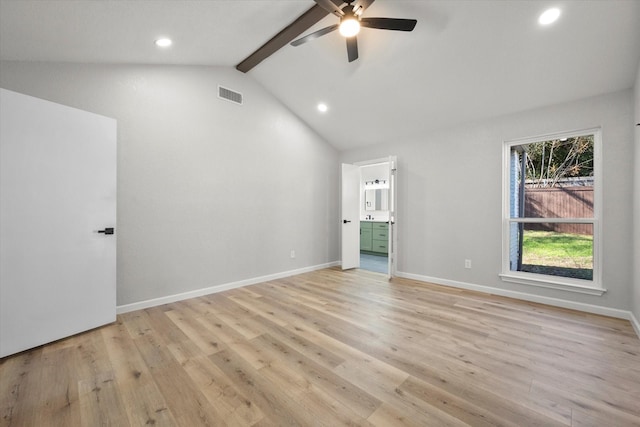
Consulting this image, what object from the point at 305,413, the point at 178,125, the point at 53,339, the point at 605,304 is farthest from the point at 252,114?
the point at 605,304

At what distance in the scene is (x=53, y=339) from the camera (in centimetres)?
236

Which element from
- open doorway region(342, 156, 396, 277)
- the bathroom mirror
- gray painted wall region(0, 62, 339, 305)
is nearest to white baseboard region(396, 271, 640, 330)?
open doorway region(342, 156, 396, 277)

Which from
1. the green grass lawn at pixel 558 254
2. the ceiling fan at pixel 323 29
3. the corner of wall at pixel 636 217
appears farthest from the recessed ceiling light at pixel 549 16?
the green grass lawn at pixel 558 254

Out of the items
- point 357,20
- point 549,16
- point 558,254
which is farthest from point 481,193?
point 357,20

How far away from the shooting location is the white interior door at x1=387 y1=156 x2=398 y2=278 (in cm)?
451

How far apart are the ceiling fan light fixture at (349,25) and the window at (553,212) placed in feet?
8.72

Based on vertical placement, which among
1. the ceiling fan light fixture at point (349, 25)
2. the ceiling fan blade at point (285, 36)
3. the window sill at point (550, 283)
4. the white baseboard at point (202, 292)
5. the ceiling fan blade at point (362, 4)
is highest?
the ceiling fan blade at point (285, 36)

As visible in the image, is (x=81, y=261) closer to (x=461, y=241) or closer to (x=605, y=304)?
(x=461, y=241)

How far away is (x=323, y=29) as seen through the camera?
253 centimetres

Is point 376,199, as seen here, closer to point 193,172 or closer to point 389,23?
point 193,172

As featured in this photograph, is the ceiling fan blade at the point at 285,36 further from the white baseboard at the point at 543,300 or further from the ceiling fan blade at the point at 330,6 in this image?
the white baseboard at the point at 543,300

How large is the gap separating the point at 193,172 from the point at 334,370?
9.79ft

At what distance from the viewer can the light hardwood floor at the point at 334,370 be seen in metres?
1.52

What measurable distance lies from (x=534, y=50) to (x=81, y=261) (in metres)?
4.86
